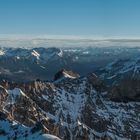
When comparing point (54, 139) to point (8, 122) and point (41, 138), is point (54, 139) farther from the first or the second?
point (8, 122)

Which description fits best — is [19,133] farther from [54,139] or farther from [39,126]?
[54,139]

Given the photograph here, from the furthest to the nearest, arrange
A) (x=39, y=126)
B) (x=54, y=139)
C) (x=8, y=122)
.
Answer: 1. (x=8, y=122)
2. (x=39, y=126)
3. (x=54, y=139)

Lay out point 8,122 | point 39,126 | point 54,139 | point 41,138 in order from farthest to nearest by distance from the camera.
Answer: point 8,122
point 39,126
point 41,138
point 54,139

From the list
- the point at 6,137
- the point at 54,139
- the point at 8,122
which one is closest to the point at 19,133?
the point at 6,137

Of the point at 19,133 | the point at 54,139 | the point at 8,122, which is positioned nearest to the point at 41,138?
the point at 54,139

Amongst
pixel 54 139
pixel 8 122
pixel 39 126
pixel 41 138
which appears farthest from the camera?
pixel 8 122

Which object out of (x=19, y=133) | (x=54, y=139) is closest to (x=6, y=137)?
(x=19, y=133)

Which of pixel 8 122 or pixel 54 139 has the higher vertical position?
pixel 54 139

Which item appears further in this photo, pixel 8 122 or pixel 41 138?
pixel 8 122

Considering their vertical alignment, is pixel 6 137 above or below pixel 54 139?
below
